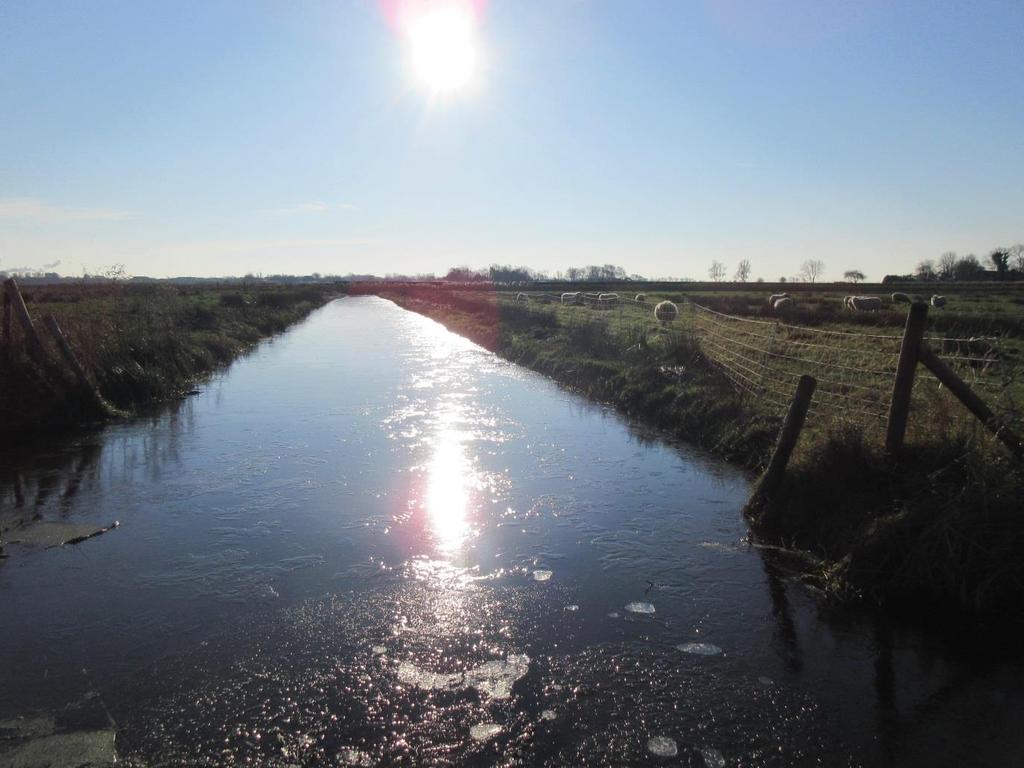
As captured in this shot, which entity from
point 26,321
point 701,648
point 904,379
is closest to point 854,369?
point 904,379

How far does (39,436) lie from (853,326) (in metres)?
29.0

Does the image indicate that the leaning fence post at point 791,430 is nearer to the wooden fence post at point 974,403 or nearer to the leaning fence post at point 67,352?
the wooden fence post at point 974,403

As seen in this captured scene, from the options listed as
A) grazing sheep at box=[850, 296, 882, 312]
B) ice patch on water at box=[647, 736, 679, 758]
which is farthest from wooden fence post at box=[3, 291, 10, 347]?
grazing sheep at box=[850, 296, 882, 312]

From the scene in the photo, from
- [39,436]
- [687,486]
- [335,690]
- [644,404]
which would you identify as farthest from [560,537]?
[39,436]

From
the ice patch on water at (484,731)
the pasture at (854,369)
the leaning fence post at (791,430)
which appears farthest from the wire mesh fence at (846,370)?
the ice patch on water at (484,731)

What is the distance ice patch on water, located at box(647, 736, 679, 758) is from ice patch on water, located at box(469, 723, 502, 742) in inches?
40.4

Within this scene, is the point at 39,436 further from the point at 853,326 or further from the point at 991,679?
the point at 853,326

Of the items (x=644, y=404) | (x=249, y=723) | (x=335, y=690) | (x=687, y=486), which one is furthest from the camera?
(x=644, y=404)

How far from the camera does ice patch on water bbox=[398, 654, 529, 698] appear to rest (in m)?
5.53

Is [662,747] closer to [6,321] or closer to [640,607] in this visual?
[640,607]

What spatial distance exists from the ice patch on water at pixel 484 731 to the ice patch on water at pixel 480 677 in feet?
1.19

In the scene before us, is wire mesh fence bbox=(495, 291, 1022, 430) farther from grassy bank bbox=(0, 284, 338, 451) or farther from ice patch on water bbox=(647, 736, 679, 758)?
grassy bank bbox=(0, 284, 338, 451)

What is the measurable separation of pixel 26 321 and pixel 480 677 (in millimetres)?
13617

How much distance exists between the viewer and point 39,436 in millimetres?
13852
